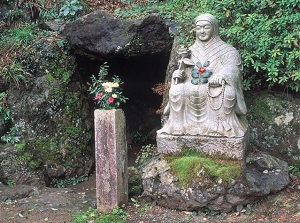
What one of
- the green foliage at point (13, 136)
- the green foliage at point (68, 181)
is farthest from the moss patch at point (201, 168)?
the green foliage at point (13, 136)

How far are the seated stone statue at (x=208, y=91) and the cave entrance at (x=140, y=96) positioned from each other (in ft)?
12.3

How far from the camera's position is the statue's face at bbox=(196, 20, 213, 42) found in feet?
17.9

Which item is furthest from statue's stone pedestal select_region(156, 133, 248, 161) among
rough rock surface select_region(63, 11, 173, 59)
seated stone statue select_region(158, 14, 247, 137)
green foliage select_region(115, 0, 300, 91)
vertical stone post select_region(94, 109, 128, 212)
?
rough rock surface select_region(63, 11, 173, 59)

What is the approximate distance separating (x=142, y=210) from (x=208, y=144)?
1257 millimetres

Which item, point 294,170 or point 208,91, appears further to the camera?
point 294,170

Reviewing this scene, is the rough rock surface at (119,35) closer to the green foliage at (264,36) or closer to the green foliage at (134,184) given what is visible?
the green foliage at (264,36)

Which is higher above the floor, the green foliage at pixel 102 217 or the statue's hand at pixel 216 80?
the statue's hand at pixel 216 80

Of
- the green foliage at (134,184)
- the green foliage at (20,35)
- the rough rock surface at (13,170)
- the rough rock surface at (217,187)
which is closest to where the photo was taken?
the rough rock surface at (217,187)

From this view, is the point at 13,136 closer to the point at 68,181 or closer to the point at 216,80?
the point at 68,181

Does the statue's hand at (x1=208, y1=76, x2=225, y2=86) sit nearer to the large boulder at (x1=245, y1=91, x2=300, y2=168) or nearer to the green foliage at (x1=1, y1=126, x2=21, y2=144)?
the large boulder at (x1=245, y1=91, x2=300, y2=168)

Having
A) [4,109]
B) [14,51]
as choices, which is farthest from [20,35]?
[4,109]

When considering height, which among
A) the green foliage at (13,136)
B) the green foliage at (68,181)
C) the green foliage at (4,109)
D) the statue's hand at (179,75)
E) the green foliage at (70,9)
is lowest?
the green foliage at (68,181)

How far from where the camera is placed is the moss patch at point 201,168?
503cm

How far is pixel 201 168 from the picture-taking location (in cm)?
512
